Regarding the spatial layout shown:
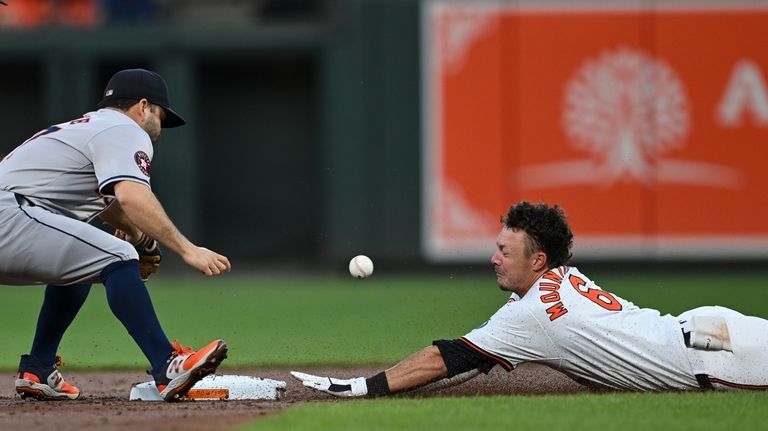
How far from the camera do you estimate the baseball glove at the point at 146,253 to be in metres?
6.08

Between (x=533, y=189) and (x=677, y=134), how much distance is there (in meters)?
1.84

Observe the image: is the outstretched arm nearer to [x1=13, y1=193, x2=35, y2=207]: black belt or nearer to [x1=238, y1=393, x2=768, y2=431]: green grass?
[x1=238, y1=393, x2=768, y2=431]: green grass

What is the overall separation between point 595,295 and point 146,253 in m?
2.27

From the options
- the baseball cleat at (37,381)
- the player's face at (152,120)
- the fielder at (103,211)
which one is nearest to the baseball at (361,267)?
the fielder at (103,211)

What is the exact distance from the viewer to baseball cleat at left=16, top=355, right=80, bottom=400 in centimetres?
598

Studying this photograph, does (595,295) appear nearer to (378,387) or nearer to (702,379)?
(702,379)

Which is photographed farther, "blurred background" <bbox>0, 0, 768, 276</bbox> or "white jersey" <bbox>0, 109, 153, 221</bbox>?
"blurred background" <bbox>0, 0, 768, 276</bbox>

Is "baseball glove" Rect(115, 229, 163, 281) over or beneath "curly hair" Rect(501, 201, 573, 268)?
beneath

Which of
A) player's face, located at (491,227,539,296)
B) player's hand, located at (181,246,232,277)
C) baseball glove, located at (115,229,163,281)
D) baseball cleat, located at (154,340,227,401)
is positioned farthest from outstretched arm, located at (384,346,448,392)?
baseball glove, located at (115,229,163,281)

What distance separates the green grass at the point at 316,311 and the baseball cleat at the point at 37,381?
1456 mm

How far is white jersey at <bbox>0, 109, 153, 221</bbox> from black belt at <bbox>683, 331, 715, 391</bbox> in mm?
2548

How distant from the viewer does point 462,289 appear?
12.5m

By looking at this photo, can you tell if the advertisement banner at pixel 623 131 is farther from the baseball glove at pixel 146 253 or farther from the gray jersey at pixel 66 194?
the gray jersey at pixel 66 194

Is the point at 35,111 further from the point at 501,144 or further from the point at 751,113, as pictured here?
the point at 751,113
